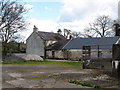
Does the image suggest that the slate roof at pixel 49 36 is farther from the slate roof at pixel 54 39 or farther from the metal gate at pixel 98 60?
the metal gate at pixel 98 60

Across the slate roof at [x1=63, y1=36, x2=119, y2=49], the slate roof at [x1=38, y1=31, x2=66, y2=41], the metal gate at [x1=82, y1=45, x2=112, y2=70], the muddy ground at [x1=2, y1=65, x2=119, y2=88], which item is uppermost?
the slate roof at [x1=38, y1=31, x2=66, y2=41]

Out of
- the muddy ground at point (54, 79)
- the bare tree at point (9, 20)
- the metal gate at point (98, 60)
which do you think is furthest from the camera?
the bare tree at point (9, 20)

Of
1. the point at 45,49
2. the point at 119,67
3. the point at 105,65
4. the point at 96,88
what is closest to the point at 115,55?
the point at 119,67

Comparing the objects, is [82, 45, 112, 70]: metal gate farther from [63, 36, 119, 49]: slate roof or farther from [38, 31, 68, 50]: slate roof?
[38, 31, 68, 50]: slate roof

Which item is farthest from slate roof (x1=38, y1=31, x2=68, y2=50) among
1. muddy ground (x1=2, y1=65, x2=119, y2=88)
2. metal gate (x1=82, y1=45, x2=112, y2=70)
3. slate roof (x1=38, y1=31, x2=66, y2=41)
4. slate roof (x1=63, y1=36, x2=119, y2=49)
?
muddy ground (x1=2, y1=65, x2=119, y2=88)

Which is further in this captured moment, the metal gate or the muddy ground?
the metal gate

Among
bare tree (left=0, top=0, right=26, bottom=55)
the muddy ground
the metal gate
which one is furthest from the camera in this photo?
bare tree (left=0, top=0, right=26, bottom=55)

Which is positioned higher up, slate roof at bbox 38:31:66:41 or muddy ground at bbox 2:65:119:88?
slate roof at bbox 38:31:66:41

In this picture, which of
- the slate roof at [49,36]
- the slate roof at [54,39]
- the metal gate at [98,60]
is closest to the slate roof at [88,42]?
the slate roof at [54,39]

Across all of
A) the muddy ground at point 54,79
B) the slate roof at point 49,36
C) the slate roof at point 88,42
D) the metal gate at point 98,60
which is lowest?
the muddy ground at point 54,79

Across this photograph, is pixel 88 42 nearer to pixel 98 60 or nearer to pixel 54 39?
pixel 54 39

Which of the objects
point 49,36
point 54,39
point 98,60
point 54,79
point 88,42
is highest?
point 49,36

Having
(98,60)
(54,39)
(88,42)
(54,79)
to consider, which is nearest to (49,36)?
(54,39)

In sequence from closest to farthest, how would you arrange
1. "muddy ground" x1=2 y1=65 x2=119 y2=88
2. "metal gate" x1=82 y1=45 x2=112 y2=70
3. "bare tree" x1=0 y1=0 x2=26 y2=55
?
"muddy ground" x1=2 y1=65 x2=119 y2=88 < "metal gate" x1=82 y1=45 x2=112 y2=70 < "bare tree" x1=0 y1=0 x2=26 y2=55
